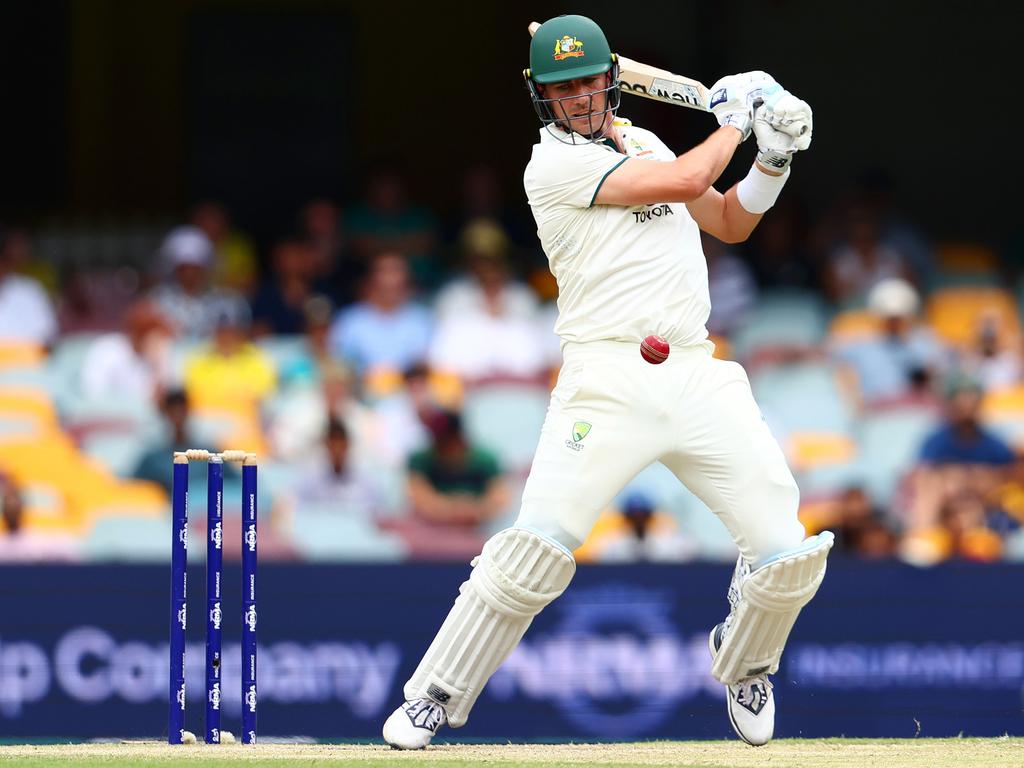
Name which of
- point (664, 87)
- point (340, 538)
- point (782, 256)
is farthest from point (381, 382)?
point (664, 87)

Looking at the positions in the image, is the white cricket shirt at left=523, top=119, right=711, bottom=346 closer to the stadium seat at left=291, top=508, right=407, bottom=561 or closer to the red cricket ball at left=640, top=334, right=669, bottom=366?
the red cricket ball at left=640, top=334, right=669, bottom=366

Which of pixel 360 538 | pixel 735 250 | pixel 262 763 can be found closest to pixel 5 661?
pixel 360 538

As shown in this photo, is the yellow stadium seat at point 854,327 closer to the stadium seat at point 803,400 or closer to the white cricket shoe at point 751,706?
the stadium seat at point 803,400

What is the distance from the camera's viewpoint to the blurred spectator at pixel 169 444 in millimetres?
8867

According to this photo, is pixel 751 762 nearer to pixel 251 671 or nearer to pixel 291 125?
pixel 251 671

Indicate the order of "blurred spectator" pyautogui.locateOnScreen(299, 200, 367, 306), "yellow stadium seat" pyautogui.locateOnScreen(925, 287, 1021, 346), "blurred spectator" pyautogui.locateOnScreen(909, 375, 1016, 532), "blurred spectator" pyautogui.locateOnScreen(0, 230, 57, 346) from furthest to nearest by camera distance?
"blurred spectator" pyautogui.locateOnScreen(299, 200, 367, 306) → "yellow stadium seat" pyautogui.locateOnScreen(925, 287, 1021, 346) → "blurred spectator" pyautogui.locateOnScreen(0, 230, 57, 346) → "blurred spectator" pyautogui.locateOnScreen(909, 375, 1016, 532)

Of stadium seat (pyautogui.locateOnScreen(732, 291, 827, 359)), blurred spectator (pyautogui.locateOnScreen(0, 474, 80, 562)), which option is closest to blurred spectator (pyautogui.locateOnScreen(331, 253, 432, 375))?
stadium seat (pyautogui.locateOnScreen(732, 291, 827, 359))

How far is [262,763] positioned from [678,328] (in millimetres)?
1490

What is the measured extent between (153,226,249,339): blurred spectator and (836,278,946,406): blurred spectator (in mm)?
→ 3266

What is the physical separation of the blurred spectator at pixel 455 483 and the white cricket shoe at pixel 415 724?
3.88m

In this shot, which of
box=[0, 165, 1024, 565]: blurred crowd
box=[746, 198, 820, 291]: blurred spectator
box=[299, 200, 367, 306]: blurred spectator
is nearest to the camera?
box=[0, 165, 1024, 565]: blurred crowd

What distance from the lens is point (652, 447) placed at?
15.5ft

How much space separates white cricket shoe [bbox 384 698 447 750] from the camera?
4.83 meters

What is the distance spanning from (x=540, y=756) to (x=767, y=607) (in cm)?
70
